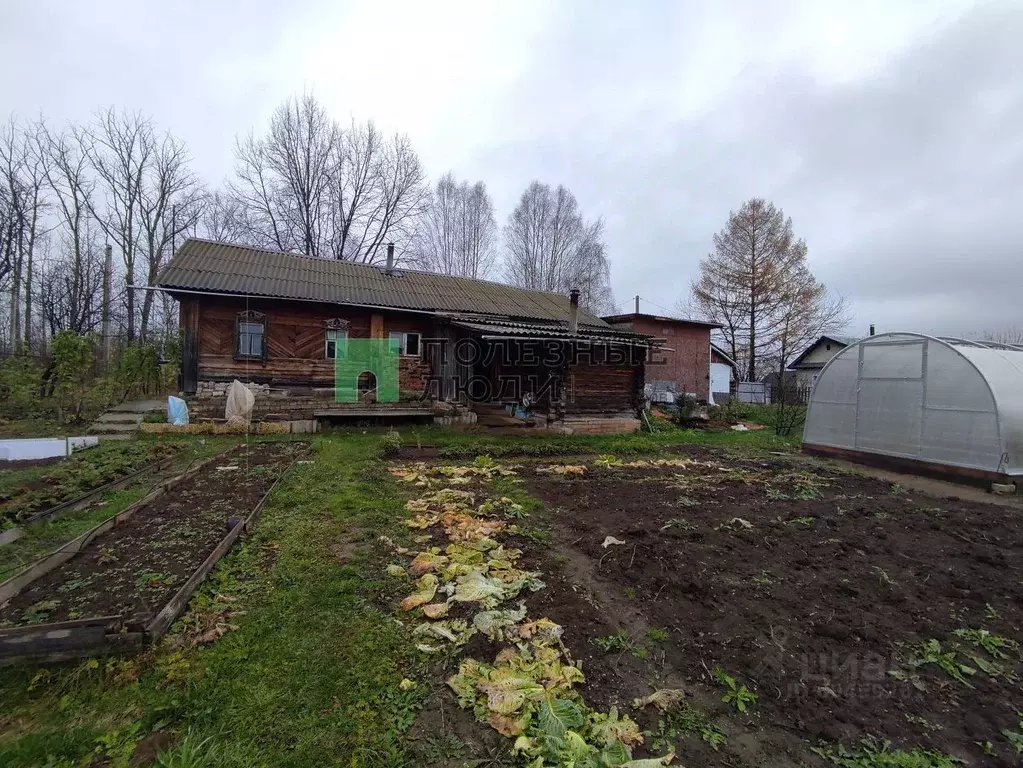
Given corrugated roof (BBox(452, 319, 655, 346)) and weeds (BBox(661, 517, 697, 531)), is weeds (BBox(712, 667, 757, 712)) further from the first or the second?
corrugated roof (BBox(452, 319, 655, 346))

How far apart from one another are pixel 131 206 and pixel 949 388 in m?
34.7

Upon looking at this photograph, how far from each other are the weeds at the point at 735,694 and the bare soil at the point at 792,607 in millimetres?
50

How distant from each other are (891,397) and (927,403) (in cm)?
69

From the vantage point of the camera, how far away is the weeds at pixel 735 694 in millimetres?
2560

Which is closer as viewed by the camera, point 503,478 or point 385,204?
point 503,478

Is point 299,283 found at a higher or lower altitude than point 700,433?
higher

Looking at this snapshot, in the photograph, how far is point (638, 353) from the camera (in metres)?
14.9

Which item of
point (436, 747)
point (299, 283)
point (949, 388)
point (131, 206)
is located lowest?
point (436, 747)

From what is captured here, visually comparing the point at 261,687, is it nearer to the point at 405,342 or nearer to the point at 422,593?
the point at 422,593

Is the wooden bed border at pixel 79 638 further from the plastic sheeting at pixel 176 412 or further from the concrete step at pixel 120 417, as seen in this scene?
the concrete step at pixel 120 417

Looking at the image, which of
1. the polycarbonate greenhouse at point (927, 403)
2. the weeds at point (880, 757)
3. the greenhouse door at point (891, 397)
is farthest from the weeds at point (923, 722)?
the greenhouse door at point (891, 397)

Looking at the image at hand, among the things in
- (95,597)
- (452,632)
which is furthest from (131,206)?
(452,632)

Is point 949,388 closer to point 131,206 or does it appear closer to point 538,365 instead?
point 538,365

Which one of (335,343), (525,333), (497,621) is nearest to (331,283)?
(335,343)
